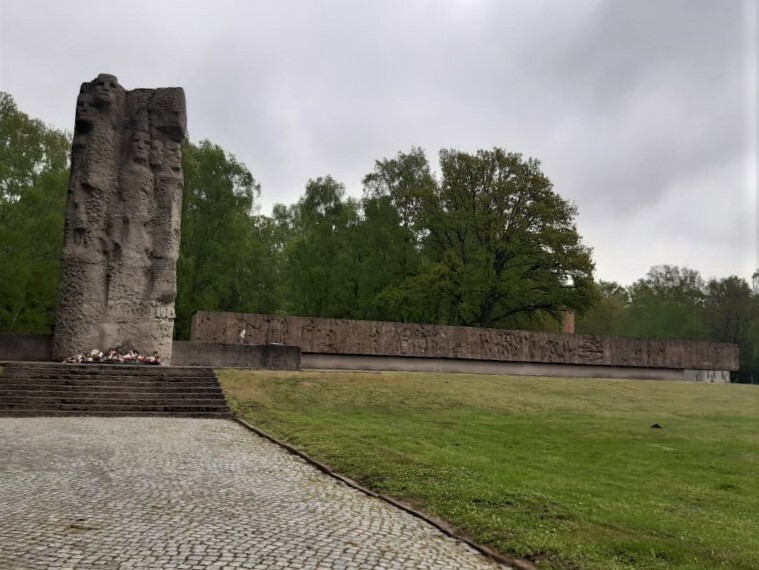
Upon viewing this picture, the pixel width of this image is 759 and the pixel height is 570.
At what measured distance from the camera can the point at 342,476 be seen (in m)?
8.00

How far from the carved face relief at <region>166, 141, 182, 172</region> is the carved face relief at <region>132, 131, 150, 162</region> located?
24.2 inches

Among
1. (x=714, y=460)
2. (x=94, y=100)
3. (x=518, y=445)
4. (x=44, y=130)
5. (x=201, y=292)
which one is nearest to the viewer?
(x=714, y=460)

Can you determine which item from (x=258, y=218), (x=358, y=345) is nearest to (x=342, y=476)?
(x=358, y=345)

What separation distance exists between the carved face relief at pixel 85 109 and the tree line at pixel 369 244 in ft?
39.8

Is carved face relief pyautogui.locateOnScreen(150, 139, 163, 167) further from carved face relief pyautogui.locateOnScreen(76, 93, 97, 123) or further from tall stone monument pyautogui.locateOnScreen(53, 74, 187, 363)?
carved face relief pyautogui.locateOnScreen(76, 93, 97, 123)

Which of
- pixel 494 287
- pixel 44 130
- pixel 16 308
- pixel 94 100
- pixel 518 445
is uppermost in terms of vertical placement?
pixel 44 130

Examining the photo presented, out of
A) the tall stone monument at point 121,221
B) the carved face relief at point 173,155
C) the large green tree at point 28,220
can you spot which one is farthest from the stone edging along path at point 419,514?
the large green tree at point 28,220

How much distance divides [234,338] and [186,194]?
45.0ft

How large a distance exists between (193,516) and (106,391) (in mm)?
10530

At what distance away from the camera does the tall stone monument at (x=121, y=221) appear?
18172mm

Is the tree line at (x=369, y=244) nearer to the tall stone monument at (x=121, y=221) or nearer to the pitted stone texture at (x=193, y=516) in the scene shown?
the tall stone monument at (x=121, y=221)

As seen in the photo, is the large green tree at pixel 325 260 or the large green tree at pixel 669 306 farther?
the large green tree at pixel 669 306

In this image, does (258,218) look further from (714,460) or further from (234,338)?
(714,460)

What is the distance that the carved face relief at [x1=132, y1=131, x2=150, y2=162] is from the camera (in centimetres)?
1925
